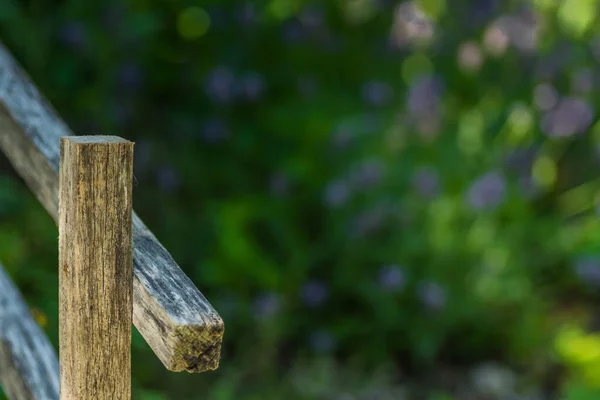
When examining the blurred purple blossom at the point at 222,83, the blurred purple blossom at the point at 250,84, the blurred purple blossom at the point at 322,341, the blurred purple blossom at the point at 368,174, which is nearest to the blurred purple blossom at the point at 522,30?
the blurred purple blossom at the point at 368,174

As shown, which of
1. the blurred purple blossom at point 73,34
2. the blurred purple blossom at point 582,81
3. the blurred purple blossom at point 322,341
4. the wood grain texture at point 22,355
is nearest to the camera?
the wood grain texture at point 22,355

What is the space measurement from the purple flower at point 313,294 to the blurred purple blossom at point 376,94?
893mm

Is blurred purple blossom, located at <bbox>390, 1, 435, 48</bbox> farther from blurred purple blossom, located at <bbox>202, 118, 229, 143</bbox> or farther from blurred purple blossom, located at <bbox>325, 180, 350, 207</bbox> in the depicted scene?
blurred purple blossom, located at <bbox>202, 118, 229, 143</bbox>

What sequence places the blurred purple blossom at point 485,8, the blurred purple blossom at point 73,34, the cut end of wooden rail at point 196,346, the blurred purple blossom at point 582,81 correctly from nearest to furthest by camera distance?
the cut end of wooden rail at point 196,346, the blurred purple blossom at point 73,34, the blurred purple blossom at point 582,81, the blurred purple blossom at point 485,8

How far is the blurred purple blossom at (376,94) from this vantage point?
3.58 m

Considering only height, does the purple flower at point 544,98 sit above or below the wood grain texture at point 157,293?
below

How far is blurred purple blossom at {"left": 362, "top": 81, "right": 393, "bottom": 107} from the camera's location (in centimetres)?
358

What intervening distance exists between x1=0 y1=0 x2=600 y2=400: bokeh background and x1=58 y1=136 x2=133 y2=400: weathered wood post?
1.98 metres

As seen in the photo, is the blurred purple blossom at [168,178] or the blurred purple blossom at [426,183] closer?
the blurred purple blossom at [426,183]

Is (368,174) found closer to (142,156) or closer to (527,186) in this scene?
(527,186)

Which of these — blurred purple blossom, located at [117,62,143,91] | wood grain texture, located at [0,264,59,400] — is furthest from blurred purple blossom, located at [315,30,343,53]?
wood grain texture, located at [0,264,59,400]

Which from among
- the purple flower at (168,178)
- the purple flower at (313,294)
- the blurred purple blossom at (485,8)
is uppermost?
the blurred purple blossom at (485,8)

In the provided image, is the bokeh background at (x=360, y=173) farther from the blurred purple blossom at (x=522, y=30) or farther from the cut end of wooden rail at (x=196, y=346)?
the cut end of wooden rail at (x=196, y=346)

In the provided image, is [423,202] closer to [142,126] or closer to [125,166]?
[142,126]
